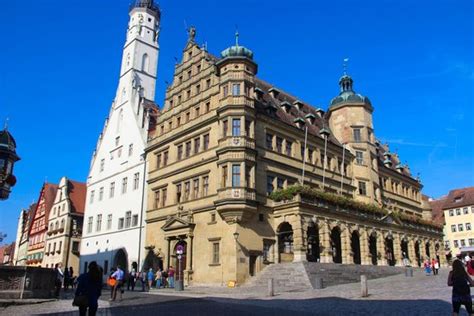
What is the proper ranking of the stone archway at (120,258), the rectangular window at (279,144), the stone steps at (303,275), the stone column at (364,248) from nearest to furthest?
1. the stone steps at (303,275)
2. the stone column at (364,248)
3. the rectangular window at (279,144)
4. the stone archway at (120,258)

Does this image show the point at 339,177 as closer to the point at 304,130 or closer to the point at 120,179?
the point at 304,130

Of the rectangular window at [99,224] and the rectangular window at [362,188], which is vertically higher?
the rectangular window at [362,188]

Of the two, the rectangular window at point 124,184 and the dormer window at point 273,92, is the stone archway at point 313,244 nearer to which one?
the dormer window at point 273,92

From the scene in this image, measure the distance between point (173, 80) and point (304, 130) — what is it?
14.2 metres

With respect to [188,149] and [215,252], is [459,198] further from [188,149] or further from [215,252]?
[215,252]

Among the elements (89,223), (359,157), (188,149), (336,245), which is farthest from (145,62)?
(336,245)

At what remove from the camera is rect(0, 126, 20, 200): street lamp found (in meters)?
17.5

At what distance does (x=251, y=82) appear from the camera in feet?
120

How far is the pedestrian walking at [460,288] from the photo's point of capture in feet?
34.9

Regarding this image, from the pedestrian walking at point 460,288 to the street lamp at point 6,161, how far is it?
16320 mm

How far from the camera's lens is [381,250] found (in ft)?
135

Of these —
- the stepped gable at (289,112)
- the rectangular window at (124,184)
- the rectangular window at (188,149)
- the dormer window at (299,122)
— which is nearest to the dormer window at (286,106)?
the stepped gable at (289,112)

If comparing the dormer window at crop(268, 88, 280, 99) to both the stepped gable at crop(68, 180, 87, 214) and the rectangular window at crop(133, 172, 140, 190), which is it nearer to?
the rectangular window at crop(133, 172, 140, 190)

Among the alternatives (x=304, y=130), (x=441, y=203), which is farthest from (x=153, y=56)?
(x=441, y=203)
